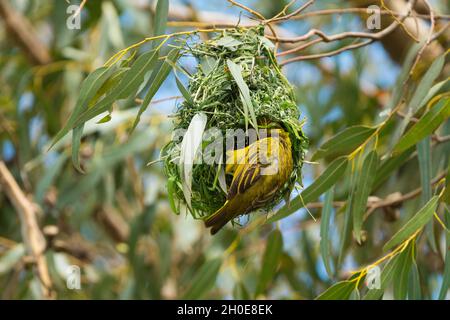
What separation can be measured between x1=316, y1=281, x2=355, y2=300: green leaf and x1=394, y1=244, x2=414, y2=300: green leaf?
145 millimetres

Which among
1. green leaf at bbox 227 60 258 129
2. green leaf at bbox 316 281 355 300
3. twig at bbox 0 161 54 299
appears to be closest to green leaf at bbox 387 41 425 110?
green leaf at bbox 316 281 355 300

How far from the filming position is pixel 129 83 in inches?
85.7

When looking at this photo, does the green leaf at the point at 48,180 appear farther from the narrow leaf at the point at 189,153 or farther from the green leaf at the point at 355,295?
the narrow leaf at the point at 189,153

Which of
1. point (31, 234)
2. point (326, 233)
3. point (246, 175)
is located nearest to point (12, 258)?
point (31, 234)

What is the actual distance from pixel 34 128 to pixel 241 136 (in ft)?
9.59

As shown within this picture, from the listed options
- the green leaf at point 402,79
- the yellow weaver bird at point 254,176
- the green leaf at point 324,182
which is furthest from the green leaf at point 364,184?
the yellow weaver bird at point 254,176

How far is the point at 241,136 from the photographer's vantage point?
2.05 m

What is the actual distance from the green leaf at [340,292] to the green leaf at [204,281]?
2.91 feet

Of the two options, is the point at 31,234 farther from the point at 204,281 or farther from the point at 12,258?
the point at 204,281

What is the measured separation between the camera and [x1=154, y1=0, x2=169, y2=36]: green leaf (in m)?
2.30

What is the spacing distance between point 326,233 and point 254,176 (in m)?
0.79
